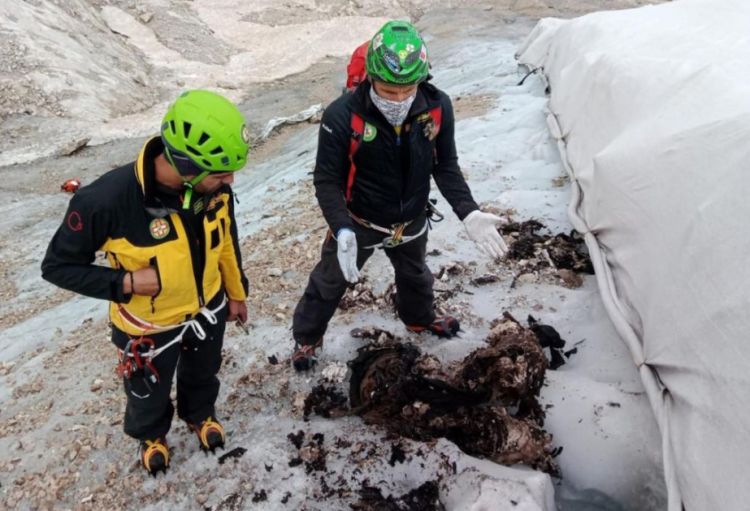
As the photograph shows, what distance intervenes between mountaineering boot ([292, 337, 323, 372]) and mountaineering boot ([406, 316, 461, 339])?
2.52 ft

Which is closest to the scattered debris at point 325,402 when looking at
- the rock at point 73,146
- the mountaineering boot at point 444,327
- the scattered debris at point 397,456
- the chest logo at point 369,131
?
the scattered debris at point 397,456

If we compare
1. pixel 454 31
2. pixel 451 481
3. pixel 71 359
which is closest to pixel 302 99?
pixel 454 31

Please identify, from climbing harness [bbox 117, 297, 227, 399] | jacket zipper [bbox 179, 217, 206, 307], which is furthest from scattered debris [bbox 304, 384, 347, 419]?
jacket zipper [bbox 179, 217, 206, 307]

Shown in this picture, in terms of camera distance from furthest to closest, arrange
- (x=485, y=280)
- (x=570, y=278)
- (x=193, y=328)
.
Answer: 1. (x=485, y=280)
2. (x=570, y=278)
3. (x=193, y=328)

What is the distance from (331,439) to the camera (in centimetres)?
336

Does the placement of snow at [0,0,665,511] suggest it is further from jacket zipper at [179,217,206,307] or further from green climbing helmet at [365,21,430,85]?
green climbing helmet at [365,21,430,85]

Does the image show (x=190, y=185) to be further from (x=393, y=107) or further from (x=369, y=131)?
(x=393, y=107)

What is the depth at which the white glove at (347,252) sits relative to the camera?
10.4ft

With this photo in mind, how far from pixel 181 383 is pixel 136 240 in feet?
3.84

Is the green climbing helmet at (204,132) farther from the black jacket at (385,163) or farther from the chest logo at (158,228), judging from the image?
the black jacket at (385,163)

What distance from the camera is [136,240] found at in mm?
2570

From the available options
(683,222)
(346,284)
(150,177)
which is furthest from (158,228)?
(683,222)

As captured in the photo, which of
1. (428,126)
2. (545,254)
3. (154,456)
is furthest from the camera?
(545,254)

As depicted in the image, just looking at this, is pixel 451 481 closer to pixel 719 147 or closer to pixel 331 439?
pixel 331 439
